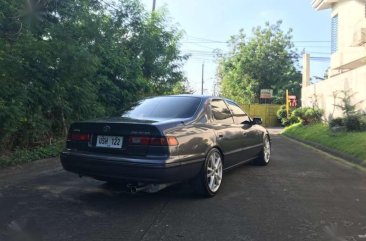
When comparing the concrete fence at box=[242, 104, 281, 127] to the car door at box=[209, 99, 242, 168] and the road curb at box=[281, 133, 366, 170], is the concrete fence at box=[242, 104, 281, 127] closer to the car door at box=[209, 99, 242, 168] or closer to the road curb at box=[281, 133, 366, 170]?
the road curb at box=[281, 133, 366, 170]

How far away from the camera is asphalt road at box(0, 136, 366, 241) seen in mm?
4301

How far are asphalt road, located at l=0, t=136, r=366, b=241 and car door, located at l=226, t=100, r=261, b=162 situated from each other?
0.46 m

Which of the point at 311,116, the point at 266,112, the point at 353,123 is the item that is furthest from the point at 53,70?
the point at 266,112

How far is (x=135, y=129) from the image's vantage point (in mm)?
5164

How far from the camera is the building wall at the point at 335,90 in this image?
16.4m

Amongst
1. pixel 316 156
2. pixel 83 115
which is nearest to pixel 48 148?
pixel 83 115

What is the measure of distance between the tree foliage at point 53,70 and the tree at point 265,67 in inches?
→ 1177

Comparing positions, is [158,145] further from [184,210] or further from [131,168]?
[184,210]

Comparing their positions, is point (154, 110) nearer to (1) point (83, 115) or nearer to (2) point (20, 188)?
(2) point (20, 188)

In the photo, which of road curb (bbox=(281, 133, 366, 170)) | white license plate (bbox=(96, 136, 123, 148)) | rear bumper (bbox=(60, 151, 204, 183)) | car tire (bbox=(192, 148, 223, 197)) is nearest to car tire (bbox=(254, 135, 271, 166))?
road curb (bbox=(281, 133, 366, 170))

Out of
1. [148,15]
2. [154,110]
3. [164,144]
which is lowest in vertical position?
[164,144]

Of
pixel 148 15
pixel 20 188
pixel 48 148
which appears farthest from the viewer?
pixel 148 15

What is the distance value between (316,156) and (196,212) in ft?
23.7

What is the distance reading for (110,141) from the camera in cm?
531
